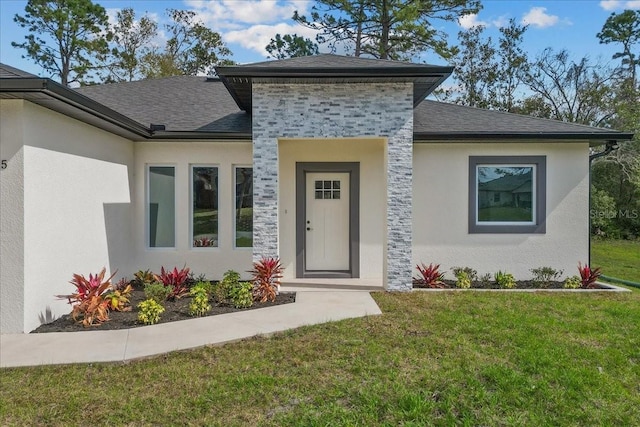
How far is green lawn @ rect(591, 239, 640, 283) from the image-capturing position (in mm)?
11797

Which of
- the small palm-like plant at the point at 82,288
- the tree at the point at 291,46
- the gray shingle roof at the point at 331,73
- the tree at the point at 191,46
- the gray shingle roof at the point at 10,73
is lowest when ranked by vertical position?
the small palm-like plant at the point at 82,288

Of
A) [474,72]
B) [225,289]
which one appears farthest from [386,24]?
[225,289]

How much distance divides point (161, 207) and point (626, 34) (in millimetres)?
28474

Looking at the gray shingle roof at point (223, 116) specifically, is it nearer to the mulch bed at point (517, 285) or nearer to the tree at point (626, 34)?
the mulch bed at point (517, 285)

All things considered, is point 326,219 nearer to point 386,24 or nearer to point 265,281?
point 265,281

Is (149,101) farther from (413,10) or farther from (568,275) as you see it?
(413,10)

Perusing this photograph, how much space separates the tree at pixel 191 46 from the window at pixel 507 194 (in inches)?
837

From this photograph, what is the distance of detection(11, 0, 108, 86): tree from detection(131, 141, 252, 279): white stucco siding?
19.6 metres

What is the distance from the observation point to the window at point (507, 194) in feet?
29.0

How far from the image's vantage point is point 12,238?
18.0 ft

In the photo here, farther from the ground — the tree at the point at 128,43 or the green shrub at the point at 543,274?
the tree at the point at 128,43

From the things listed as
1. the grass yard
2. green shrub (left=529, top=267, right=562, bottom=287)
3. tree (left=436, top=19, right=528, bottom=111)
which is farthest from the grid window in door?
tree (left=436, top=19, right=528, bottom=111)

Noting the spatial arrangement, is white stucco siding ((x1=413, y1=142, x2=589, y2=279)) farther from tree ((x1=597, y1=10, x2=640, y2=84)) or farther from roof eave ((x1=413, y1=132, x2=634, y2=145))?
tree ((x1=597, y1=10, x2=640, y2=84))

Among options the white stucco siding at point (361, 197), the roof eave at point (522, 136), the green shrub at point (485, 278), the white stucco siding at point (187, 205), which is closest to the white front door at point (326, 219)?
the white stucco siding at point (361, 197)
